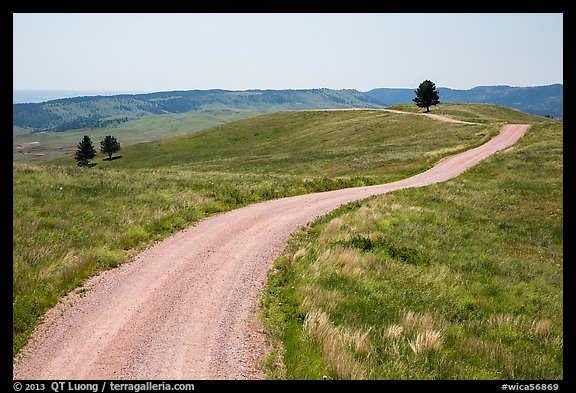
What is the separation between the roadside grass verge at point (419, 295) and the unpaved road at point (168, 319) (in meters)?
0.82

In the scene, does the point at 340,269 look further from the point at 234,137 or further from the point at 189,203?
the point at 234,137

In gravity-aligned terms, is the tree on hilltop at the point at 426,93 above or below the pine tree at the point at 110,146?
above

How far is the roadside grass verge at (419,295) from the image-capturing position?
8289 millimetres

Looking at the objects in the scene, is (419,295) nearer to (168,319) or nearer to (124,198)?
(168,319)

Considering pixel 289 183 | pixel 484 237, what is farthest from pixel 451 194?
pixel 289 183

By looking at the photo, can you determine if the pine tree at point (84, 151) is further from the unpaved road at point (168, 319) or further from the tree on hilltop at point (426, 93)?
the unpaved road at point (168, 319)

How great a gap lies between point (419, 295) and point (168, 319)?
7916mm

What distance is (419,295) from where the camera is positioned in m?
12.0

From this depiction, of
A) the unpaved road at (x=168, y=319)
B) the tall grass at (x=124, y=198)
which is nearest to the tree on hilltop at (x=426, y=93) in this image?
the tall grass at (x=124, y=198)

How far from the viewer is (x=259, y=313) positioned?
10.2 m

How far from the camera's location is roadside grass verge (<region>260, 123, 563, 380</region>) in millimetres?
8289

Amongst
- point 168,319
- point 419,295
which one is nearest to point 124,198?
point 168,319

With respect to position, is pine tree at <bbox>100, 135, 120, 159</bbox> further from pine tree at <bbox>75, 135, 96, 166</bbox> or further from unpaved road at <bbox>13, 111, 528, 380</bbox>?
unpaved road at <bbox>13, 111, 528, 380</bbox>
